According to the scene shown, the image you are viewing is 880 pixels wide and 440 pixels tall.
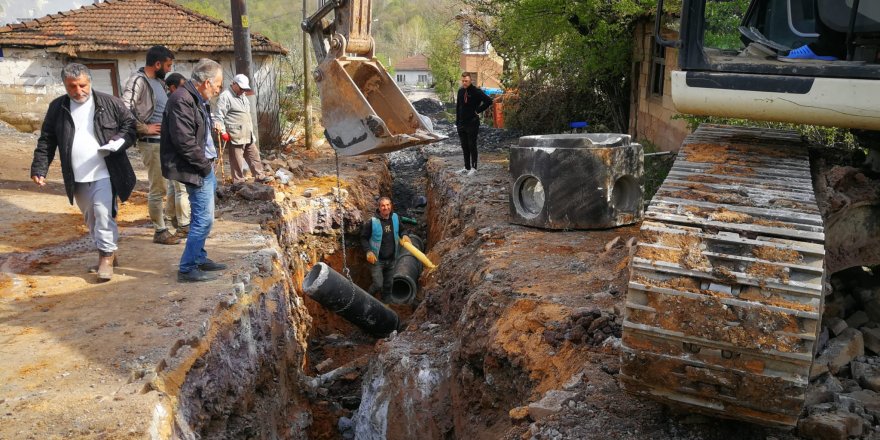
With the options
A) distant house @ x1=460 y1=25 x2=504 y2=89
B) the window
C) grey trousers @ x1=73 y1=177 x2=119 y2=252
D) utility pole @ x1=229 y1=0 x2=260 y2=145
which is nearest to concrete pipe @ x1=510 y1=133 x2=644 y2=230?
grey trousers @ x1=73 y1=177 x2=119 y2=252

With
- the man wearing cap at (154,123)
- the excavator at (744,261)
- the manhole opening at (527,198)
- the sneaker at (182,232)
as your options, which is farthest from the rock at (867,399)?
the sneaker at (182,232)

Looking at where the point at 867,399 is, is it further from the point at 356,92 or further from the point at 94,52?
the point at 94,52

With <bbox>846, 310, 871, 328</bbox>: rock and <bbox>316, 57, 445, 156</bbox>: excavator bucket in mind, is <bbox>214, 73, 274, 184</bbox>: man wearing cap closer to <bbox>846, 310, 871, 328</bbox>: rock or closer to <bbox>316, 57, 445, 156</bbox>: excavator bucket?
<bbox>316, 57, 445, 156</bbox>: excavator bucket

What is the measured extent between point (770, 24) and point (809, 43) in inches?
25.7

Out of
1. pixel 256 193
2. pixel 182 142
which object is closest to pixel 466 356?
pixel 182 142

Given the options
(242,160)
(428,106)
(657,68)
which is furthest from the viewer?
(428,106)

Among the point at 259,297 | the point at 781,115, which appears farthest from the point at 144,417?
the point at 781,115

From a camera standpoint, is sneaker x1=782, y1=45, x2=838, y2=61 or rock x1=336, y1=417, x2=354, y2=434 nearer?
sneaker x1=782, y1=45, x2=838, y2=61

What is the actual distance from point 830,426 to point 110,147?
Answer: 547 centimetres

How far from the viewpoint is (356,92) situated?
6496mm

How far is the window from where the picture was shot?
11633mm

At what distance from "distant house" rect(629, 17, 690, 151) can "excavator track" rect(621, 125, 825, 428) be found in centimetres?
740

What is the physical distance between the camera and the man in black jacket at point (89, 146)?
222 inches

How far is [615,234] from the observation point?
7.37m
